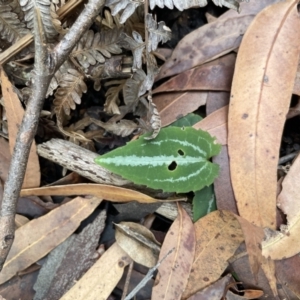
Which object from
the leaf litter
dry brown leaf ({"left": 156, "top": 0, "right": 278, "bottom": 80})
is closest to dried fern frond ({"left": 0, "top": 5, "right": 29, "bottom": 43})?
the leaf litter

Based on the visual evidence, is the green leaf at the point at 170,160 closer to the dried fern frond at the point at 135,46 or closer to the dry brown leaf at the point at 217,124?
the dry brown leaf at the point at 217,124

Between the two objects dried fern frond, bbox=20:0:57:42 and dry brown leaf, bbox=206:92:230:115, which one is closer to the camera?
dried fern frond, bbox=20:0:57:42

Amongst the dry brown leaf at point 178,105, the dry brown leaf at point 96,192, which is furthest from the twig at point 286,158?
the dry brown leaf at point 96,192

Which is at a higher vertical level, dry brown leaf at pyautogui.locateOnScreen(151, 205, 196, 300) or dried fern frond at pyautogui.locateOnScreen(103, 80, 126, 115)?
dried fern frond at pyautogui.locateOnScreen(103, 80, 126, 115)

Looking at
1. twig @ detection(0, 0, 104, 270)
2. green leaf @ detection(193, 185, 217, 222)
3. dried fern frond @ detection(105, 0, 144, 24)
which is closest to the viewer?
twig @ detection(0, 0, 104, 270)

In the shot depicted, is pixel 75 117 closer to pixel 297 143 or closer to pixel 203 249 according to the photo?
pixel 203 249

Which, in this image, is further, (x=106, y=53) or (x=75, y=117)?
(x=75, y=117)

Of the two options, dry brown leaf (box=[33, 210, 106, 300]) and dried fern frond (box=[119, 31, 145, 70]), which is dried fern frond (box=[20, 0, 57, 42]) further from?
dry brown leaf (box=[33, 210, 106, 300])

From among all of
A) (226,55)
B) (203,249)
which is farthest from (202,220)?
(226,55)
